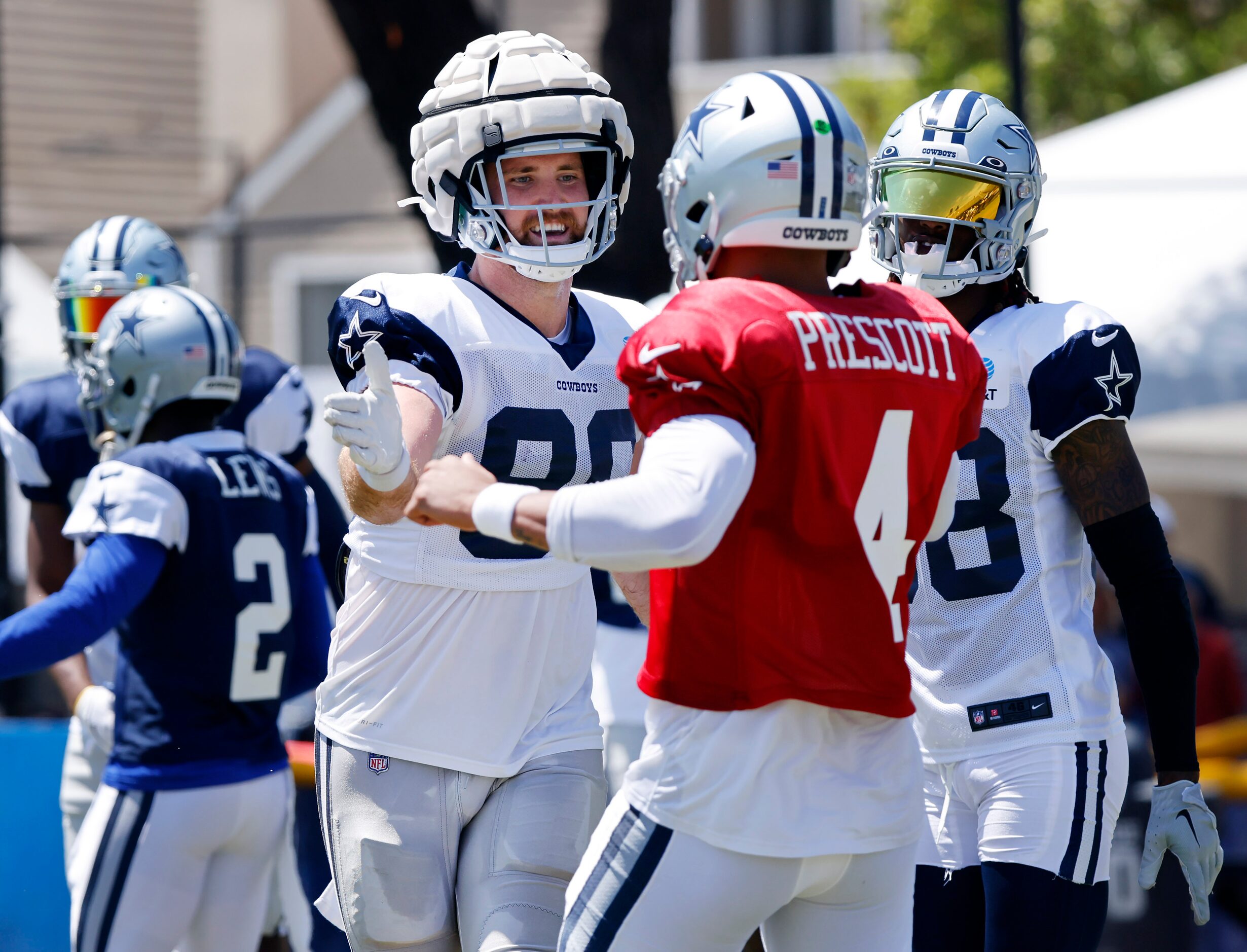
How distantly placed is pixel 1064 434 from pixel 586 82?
115 centimetres

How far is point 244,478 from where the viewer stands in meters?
3.97

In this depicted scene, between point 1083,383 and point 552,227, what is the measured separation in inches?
41.5

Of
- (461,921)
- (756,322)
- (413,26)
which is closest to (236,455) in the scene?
(461,921)

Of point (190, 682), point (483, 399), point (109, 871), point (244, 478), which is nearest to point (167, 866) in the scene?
point (109, 871)

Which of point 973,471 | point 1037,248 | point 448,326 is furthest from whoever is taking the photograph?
point 1037,248

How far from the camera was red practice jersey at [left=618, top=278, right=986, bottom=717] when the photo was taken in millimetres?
2346

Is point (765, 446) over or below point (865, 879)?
over

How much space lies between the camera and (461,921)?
308 centimetres

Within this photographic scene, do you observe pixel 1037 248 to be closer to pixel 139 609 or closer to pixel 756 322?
pixel 139 609

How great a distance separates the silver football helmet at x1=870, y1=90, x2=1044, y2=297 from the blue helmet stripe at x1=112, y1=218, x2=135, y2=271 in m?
2.77

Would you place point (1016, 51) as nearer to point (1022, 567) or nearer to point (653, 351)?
point (1022, 567)

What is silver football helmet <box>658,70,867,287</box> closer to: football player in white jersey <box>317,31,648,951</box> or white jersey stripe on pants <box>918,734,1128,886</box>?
football player in white jersey <box>317,31,648,951</box>

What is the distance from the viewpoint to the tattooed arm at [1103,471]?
10.5 feet

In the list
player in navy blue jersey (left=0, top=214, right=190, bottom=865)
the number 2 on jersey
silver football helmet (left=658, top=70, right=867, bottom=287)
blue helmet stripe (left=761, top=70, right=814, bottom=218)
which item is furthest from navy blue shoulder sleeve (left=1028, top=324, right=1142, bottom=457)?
player in navy blue jersey (left=0, top=214, right=190, bottom=865)
